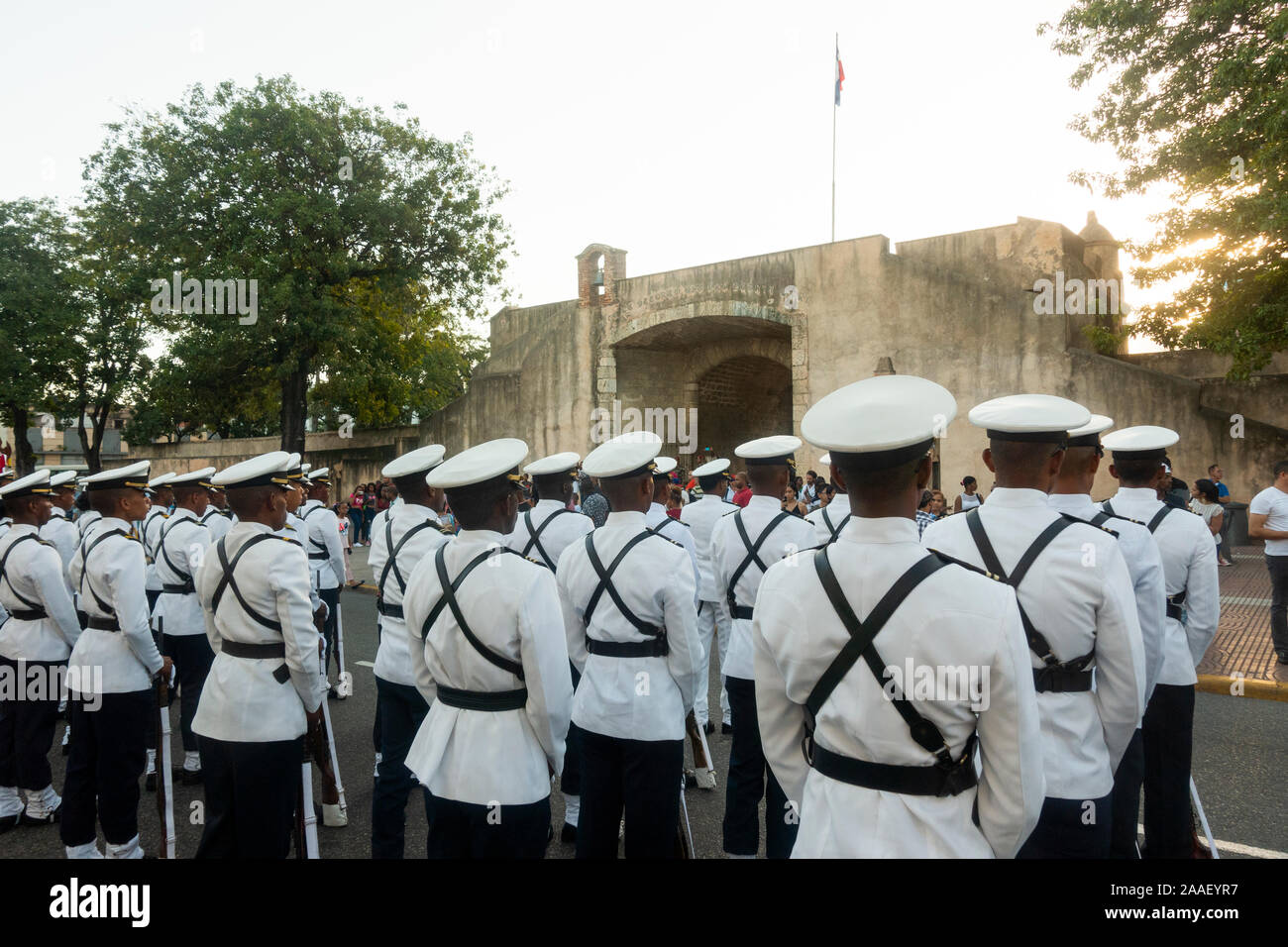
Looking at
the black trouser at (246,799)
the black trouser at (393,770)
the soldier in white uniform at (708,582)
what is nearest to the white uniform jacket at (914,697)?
the black trouser at (246,799)

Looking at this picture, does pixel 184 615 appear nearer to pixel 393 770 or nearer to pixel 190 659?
pixel 190 659

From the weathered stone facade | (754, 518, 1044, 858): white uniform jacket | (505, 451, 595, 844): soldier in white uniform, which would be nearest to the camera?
(754, 518, 1044, 858): white uniform jacket

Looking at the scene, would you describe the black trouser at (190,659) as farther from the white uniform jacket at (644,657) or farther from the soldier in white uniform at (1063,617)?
the soldier in white uniform at (1063,617)

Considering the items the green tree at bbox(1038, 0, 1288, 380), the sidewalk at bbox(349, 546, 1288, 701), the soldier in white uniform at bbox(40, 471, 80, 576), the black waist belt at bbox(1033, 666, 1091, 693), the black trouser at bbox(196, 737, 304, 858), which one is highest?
the green tree at bbox(1038, 0, 1288, 380)

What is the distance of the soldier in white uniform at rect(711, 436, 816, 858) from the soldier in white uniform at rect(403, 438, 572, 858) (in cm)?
130

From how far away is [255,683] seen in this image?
11.9 ft

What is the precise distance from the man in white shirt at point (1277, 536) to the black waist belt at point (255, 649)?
8.20 metres

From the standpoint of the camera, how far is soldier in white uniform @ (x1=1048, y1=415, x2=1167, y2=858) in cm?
321

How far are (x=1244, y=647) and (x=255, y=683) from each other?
30.3ft

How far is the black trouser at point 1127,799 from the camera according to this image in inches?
125

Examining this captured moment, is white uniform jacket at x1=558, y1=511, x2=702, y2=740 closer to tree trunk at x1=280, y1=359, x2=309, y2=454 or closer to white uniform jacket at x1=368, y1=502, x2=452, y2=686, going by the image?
white uniform jacket at x1=368, y1=502, x2=452, y2=686

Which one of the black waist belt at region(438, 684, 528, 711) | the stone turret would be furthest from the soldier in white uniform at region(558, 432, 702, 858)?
the stone turret

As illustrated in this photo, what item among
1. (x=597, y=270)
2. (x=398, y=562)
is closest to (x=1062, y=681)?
(x=398, y=562)
